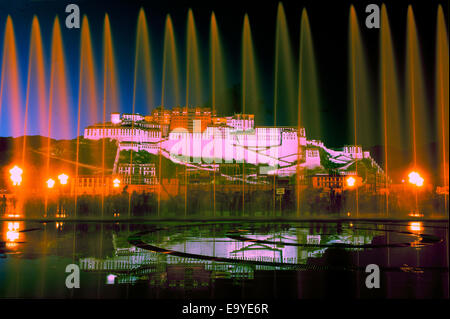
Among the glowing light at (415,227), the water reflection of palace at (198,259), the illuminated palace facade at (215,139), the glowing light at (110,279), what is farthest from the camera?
the illuminated palace facade at (215,139)

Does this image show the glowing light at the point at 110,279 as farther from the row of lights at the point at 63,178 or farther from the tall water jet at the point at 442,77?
the tall water jet at the point at 442,77

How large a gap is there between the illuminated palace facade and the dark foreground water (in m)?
67.4

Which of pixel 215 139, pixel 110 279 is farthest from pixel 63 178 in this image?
pixel 215 139

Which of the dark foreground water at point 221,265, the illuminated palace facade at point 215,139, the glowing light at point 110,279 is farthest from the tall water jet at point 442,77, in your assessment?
the illuminated palace facade at point 215,139

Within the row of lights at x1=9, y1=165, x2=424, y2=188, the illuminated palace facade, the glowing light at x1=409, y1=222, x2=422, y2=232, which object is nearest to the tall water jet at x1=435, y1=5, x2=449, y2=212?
the row of lights at x1=9, y1=165, x2=424, y2=188

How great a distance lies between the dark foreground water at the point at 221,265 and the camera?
5.08 meters

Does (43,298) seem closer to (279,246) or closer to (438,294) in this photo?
(438,294)

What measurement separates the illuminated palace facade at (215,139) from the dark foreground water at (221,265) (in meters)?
67.4

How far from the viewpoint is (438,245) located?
31.3ft

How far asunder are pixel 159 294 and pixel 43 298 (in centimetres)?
141

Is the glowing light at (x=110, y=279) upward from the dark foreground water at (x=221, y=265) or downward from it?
upward

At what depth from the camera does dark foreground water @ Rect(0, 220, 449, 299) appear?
5082mm

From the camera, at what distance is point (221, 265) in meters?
6.80

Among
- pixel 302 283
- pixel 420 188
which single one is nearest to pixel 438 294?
pixel 302 283
